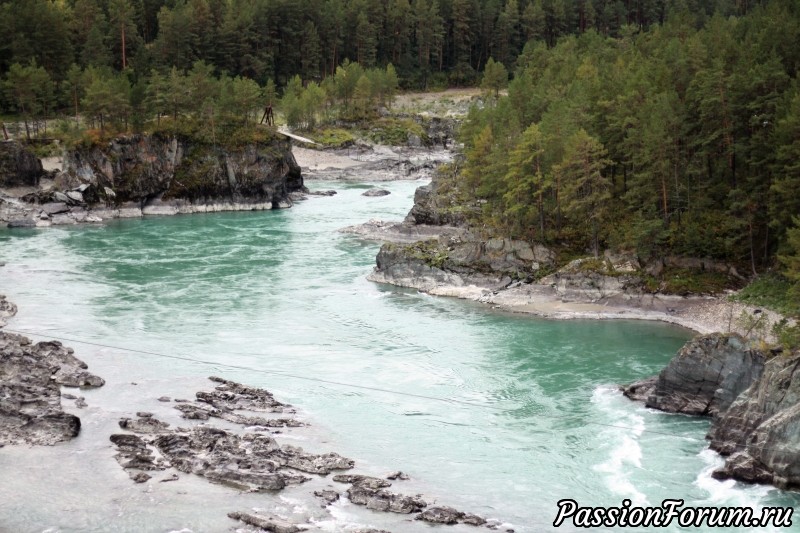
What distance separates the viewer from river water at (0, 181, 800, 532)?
93.9ft

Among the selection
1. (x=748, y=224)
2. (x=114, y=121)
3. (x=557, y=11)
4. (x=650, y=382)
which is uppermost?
(x=557, y=11)

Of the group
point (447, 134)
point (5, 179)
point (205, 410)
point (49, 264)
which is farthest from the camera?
point (447, 134)

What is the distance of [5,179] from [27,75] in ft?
47.9

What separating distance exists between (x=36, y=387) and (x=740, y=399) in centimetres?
2865

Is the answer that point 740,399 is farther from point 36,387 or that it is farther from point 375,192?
point 375,192

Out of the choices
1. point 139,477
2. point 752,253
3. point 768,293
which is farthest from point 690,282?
point 139,477

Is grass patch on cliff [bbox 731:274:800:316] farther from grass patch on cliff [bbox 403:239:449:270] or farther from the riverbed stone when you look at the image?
the riverbed stone

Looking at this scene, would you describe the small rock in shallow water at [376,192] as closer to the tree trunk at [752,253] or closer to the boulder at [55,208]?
the boulder at [55,208]

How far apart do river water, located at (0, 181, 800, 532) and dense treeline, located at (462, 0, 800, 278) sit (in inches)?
329

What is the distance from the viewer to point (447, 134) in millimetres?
138750

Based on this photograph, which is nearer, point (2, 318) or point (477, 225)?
point (2, 318)

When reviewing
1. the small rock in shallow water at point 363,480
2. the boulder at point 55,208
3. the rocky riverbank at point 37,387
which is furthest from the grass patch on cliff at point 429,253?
the boulder at point 55,208

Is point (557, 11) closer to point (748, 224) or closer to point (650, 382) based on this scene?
point (748, 224)

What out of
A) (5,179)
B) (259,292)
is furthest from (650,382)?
(5,179)
